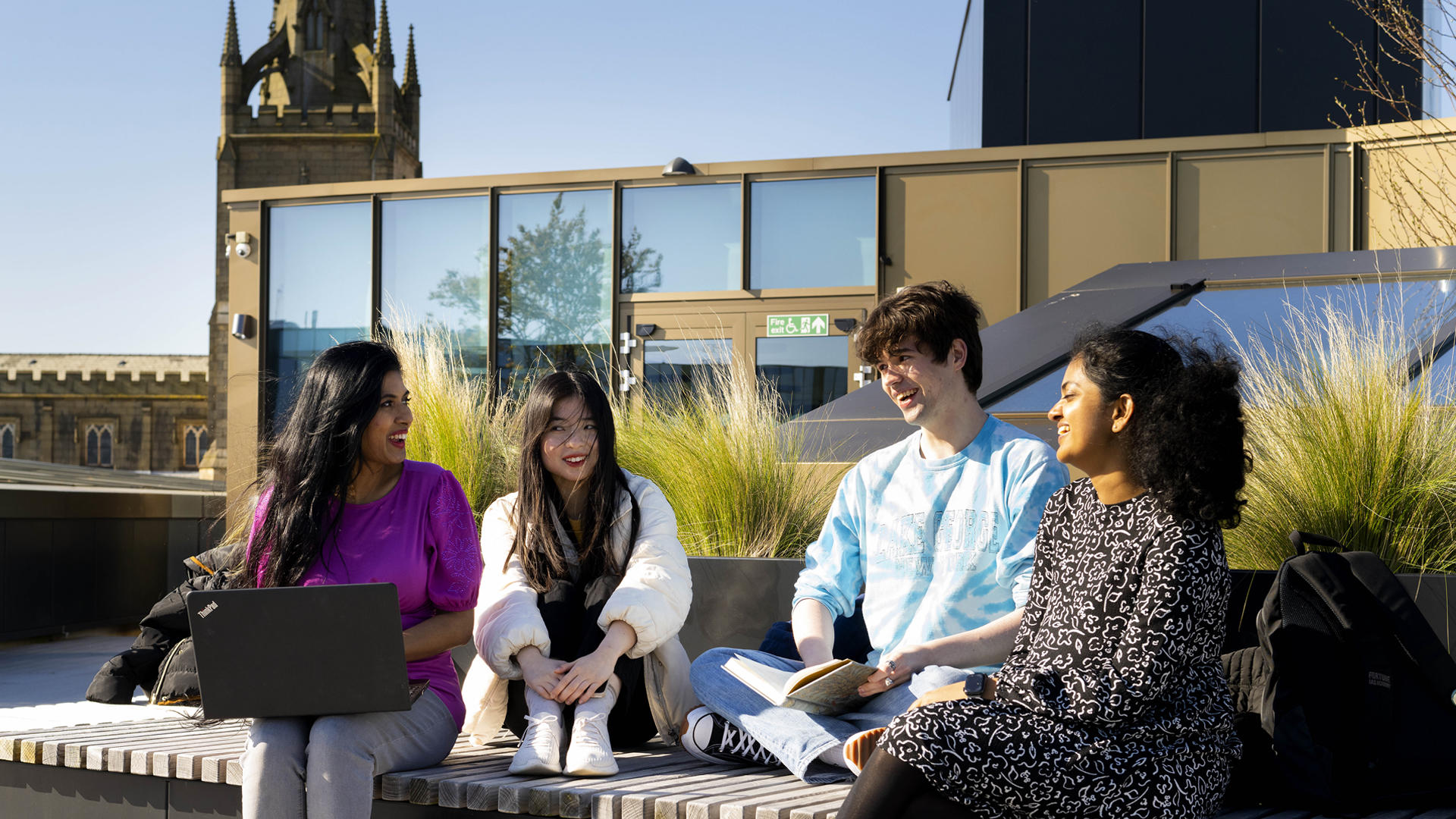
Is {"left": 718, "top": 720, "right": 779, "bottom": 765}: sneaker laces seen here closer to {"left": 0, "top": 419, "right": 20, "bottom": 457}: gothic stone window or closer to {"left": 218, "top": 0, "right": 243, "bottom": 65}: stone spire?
{"left": 218, "top": 0, "right": 243, "bottom": 65}: stone spire

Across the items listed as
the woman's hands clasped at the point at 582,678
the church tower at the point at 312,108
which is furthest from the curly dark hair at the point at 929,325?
the church tower at the point at 312,108

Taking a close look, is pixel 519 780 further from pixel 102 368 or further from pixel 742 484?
pixel 102 368

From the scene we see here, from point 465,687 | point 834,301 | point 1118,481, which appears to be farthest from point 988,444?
point 834,301

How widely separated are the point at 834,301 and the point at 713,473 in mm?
8205

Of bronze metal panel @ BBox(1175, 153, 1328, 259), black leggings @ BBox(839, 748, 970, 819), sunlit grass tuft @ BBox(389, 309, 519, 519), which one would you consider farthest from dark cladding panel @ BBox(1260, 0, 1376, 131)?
black leggings @ BBox(839, 748, 970, 819)

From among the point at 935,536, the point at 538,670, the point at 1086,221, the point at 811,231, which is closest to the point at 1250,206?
the point at 1086,221

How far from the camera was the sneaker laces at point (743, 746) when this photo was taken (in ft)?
8.82

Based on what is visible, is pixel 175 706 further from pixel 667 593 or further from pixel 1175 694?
pixel 1175 694

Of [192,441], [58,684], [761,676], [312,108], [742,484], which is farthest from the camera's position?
[192,441]

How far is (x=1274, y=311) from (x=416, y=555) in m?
4.41

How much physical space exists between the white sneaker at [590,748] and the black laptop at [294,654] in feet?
1.21

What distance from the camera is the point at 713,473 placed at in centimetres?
432

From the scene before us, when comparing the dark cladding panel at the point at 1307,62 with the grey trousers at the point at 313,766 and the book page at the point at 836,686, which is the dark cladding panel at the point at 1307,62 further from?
the grey trousers at the point at 313,766

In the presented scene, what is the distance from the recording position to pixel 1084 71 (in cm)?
1412
